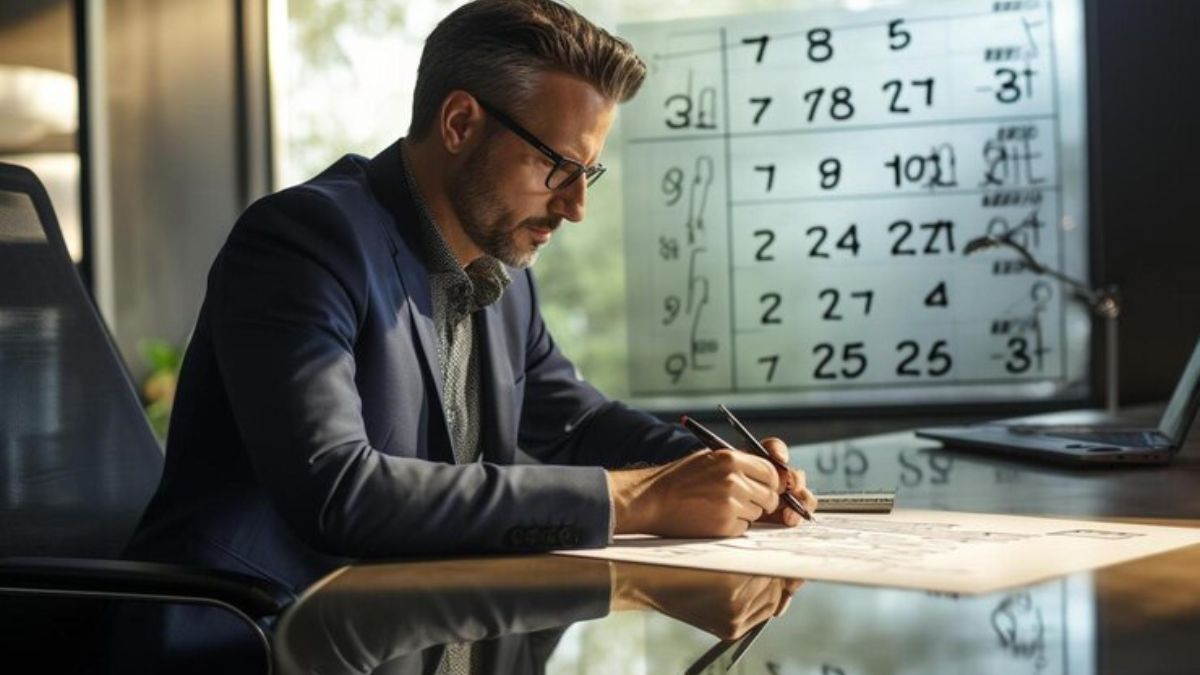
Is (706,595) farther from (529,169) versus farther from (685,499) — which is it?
(529,169)

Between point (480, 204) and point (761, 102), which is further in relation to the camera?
point (761, 102)

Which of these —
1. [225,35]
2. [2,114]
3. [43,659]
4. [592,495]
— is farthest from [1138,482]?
[2,114]

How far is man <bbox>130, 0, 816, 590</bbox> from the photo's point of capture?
139cm

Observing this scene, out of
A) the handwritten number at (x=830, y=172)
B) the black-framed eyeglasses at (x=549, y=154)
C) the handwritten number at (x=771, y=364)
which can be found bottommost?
the handwritten number at (x=771, y=364)

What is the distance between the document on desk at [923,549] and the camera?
1236 millimetres

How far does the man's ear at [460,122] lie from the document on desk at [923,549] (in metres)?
0.56

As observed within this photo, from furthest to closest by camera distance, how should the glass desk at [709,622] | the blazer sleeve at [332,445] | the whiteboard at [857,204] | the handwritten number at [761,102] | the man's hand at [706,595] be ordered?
the handwritten number at [761,102]
the whiteboard at [857,204]
the blazer sleeve at [332,445]
the man's hand at [706,595]
the glass desk at [709,622]

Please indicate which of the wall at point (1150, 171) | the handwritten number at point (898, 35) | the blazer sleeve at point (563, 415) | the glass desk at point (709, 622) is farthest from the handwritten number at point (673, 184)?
the glass desk at point (709, 622)

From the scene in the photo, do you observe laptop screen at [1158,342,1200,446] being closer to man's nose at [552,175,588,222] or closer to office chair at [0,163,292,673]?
man's nose at [552,175,588,222]

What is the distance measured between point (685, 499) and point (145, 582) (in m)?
0.48

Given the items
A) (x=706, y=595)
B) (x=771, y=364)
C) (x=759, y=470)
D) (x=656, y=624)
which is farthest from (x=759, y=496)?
(x=771, y=364)

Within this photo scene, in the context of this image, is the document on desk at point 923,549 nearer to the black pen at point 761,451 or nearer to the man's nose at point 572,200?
the black pen at point 761,451

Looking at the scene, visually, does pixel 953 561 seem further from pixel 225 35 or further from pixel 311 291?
pixel 225 35

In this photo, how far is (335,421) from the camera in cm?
142
